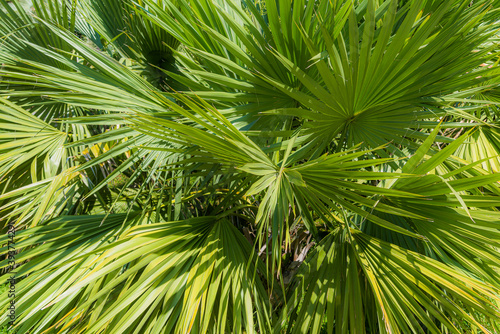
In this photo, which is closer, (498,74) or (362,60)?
(362,60)

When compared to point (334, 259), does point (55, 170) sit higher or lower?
higher

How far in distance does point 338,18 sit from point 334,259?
943 millimetres

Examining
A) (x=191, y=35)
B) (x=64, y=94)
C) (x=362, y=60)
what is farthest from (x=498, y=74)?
(x=64, y=94)

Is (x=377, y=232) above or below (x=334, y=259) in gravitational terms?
above

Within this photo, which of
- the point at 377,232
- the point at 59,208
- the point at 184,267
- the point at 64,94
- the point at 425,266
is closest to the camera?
the point at 425,266

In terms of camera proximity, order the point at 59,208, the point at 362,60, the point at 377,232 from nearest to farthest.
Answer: the point at 362,60
the point at 377,232
the point at 59,208

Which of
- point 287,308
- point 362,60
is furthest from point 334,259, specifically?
point 362,60

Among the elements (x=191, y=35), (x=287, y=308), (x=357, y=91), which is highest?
(x=191, y=35)

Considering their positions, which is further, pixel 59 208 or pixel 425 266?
pixel 59 208

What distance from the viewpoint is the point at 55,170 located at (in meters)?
1.77

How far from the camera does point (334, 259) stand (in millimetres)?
1354

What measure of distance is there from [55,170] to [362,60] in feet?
5.49

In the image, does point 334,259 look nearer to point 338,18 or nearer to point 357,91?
point 357,91

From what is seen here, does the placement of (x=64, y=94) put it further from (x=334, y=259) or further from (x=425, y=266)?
(x=425, y=266)
